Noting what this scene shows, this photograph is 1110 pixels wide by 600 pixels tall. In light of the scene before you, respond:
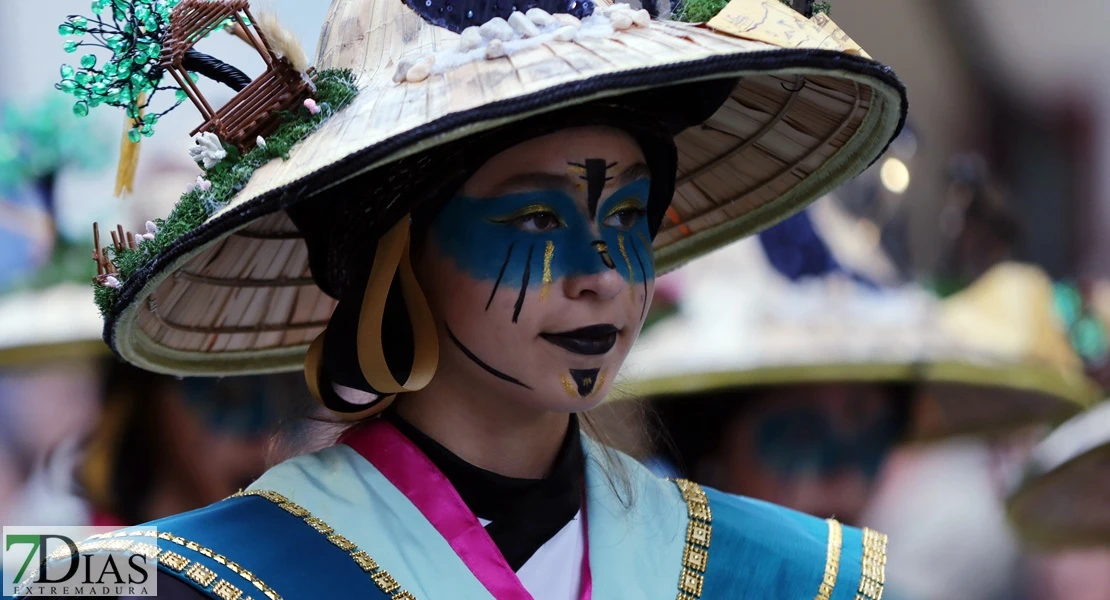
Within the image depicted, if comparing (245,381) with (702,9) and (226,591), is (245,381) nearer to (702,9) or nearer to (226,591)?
(226,591)

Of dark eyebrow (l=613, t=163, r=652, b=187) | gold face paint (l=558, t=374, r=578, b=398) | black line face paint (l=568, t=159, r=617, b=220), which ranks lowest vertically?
gold face paint (l=558, t=374, r=578, b=398)

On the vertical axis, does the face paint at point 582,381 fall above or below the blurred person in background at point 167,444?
above

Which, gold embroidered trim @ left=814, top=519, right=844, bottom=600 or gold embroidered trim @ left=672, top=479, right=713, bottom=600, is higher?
gold embroidered trim @ left=672, top=479, right=713, bottom=600

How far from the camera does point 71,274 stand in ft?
16.7

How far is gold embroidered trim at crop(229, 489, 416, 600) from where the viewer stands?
7.55ft

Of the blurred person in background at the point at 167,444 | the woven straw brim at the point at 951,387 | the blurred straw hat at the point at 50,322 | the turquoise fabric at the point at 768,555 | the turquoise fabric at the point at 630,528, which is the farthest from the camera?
the woven straw brim at the point at 951,387

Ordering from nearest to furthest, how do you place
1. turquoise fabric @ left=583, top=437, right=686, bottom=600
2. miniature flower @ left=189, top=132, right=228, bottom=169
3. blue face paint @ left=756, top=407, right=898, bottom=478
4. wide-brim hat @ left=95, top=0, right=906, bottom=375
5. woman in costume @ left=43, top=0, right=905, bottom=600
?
1. wide-brim hat @ left=95, top=0, right=906, bottom=375
2. woman in costume @ left=43, top=0, right=905, bottom=600
3. miniature flower @ left=189, top=132, right=228, bottom=169
4. turquoise fabric @ left=583, top=437, right=686, bottom=600
5. blue face paint @ left=756, top=407, right=898, bottom=478

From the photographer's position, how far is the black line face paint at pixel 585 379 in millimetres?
2303

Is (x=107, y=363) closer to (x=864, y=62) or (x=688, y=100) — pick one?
(x=688, y=100)

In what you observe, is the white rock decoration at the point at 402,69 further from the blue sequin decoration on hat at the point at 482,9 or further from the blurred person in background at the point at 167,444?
the blurred person in background at the point at 167,444

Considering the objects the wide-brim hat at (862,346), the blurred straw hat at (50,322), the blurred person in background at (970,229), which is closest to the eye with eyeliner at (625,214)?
the wide-brim hat at (862,346)

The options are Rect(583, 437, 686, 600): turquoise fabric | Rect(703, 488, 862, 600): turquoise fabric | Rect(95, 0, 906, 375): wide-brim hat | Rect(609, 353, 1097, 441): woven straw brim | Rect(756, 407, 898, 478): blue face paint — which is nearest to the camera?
Rect(95, 0, 906, 375): wide-brim hat

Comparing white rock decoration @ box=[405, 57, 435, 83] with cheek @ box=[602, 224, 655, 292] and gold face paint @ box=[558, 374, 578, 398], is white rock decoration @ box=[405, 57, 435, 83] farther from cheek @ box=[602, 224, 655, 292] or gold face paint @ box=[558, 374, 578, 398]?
gold face paint @ box=[558, 374, 578, 398]

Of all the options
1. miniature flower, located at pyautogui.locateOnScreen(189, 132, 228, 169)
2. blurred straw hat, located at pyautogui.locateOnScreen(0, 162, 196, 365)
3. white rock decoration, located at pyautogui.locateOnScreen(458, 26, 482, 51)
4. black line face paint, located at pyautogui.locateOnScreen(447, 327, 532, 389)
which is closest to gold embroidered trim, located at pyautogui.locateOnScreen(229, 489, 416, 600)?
black line face paint, located at pyautogui.locateOnScreen(447, 327, 532, 389)
